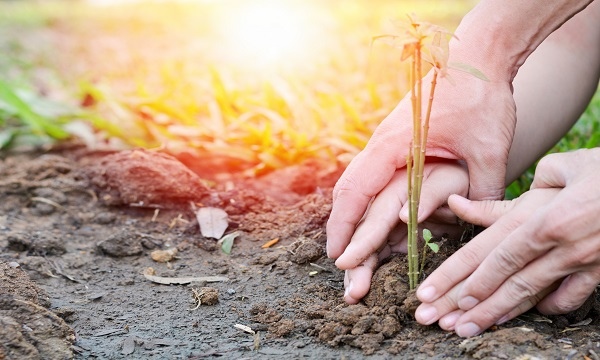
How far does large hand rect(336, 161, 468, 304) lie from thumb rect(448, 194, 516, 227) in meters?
0.10

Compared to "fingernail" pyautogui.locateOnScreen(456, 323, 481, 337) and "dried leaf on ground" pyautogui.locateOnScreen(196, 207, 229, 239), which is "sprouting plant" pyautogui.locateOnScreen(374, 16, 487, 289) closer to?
"fingernail" pyautogui.locateOnScreen(456, 323, 481, 337)

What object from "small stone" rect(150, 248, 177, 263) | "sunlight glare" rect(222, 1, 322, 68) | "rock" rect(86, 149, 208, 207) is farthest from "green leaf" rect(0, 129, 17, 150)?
"sunlight glare" rect(222, 1, 322, 68)

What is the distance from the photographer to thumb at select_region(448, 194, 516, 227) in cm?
173

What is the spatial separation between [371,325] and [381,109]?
6.29 feet

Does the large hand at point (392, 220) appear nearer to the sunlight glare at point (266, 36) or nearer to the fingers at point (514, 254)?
the fingers at point (514, 254)

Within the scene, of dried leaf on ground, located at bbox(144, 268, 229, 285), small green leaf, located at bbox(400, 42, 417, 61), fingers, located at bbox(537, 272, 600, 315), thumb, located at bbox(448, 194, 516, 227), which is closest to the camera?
small green leaf, located at bbox(400, 42, 417, 61)

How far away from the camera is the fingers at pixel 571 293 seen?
161 cm

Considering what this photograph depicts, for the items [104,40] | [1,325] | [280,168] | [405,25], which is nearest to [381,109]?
[280,168]

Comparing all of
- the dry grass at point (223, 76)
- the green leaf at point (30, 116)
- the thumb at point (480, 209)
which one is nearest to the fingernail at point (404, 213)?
the thumb at point (480, 209)

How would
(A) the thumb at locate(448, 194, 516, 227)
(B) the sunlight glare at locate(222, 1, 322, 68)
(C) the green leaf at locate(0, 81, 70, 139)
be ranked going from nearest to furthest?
1. (A) the thumb at locate(448, 194, 516, 227)
2. (C) the green leaf at locate(0, 81, 70, 139)
3. (B) the sunlight glare at locate(222, 1, 322, 68)

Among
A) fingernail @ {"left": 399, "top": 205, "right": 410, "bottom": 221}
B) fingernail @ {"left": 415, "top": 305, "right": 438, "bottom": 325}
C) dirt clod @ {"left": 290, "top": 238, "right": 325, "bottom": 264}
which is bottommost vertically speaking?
dirt clod @ {"left": 290, "top": 238, "right": 325, "bottom": 264}

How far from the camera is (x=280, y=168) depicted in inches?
119

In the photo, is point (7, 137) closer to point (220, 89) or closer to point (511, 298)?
point (220, 89)

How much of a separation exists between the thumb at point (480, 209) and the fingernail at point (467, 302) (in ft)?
0.70
